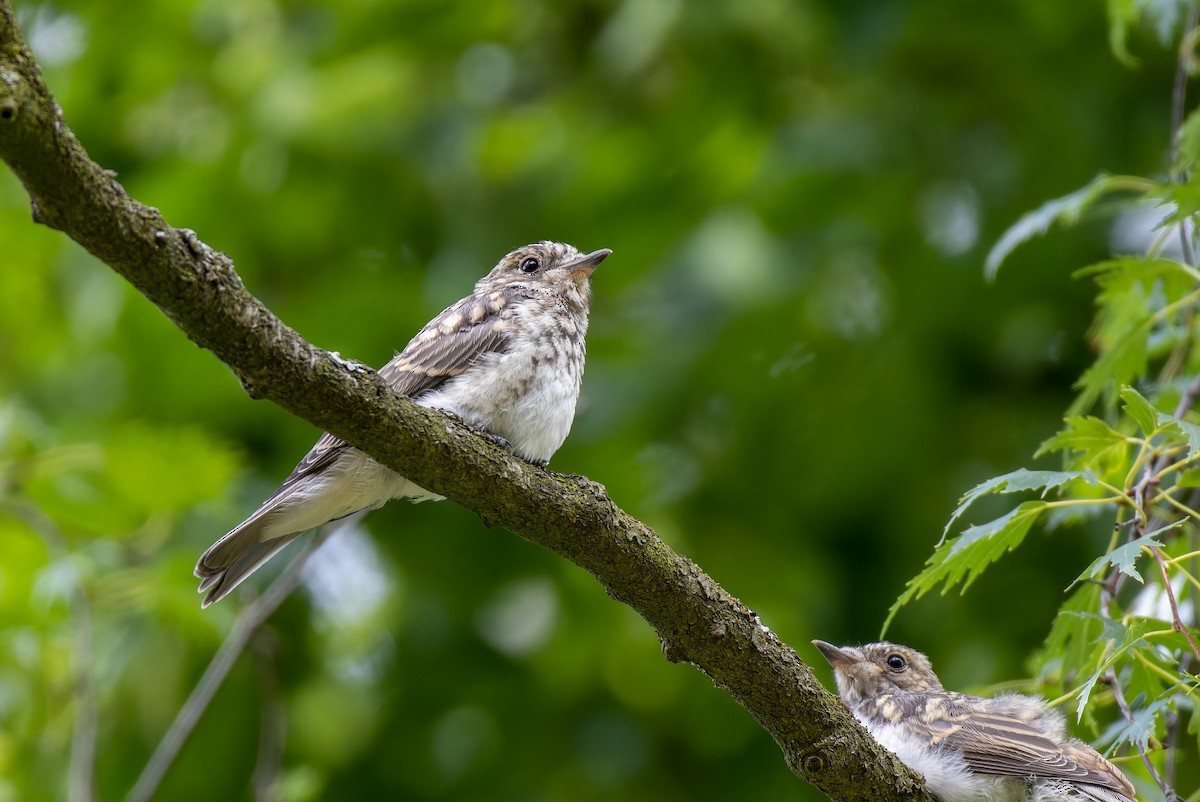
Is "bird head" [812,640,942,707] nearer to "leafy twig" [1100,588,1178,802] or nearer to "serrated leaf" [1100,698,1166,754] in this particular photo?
"leafy twig" [1100,588,1178,802]

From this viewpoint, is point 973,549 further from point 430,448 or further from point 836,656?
point 836,656

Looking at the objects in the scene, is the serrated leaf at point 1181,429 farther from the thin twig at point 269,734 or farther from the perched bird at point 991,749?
the thin twig at point 269,734

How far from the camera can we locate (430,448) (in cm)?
292

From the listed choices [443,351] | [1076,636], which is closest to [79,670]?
[443,351]

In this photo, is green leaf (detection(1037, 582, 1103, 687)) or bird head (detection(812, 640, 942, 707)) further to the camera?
bird head (detection(812, 640, 942, 707))

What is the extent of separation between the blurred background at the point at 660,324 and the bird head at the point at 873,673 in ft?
4.72

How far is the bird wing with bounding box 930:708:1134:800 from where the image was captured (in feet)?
12.6

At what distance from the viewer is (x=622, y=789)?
23.0ft

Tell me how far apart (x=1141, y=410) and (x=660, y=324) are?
3.91 metres

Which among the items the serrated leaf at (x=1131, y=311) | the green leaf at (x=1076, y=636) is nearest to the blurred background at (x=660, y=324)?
the serrated leaf at (x=1131, y=311)

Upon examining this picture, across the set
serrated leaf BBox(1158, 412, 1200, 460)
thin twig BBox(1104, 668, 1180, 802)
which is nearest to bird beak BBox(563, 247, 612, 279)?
thin twig BBox(1104, 668, 1180, 802)

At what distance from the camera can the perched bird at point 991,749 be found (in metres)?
3.82

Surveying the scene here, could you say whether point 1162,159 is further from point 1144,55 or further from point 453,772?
point 453,772

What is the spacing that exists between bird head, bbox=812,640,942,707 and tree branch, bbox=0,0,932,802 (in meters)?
1.50
